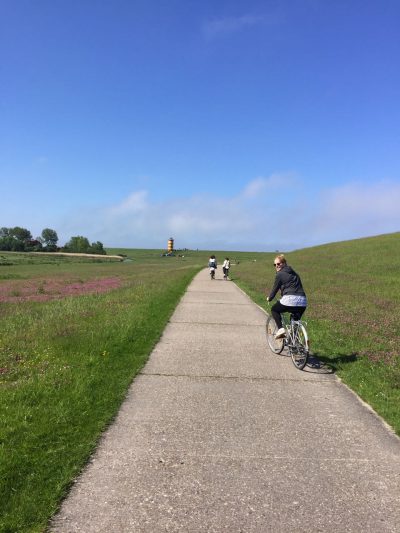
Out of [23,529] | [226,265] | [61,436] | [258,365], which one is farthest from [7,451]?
[226,265]

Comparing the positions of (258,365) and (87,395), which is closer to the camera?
(87,395)

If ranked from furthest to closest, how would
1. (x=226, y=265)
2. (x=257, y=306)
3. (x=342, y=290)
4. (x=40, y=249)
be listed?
1. (x=40, y=249)
2. (x=226, y=265)
3. (x=342, y=290)
4. (x=257, y=306)

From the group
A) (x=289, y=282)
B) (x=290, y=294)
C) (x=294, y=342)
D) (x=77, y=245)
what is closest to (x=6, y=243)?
(x=77, y=245)

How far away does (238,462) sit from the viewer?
4.59 meters

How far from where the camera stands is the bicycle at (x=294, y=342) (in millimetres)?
8641

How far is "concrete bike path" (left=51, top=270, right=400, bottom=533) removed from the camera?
3.61 metres

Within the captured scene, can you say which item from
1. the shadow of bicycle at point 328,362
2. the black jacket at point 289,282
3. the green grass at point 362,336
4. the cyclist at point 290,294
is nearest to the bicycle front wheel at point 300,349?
the shadow of bicycle at point 328,362

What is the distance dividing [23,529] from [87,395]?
9.84 ft

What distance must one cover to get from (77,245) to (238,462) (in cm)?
19580

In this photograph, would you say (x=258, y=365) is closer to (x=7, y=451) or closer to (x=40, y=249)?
(x=7, y=451)

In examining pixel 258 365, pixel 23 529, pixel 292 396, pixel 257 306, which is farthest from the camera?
pixel 257 306

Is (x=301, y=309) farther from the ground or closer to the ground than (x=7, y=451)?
farther from the ground

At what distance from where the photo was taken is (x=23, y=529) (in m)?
3.36

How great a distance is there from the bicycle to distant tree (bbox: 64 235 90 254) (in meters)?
182
